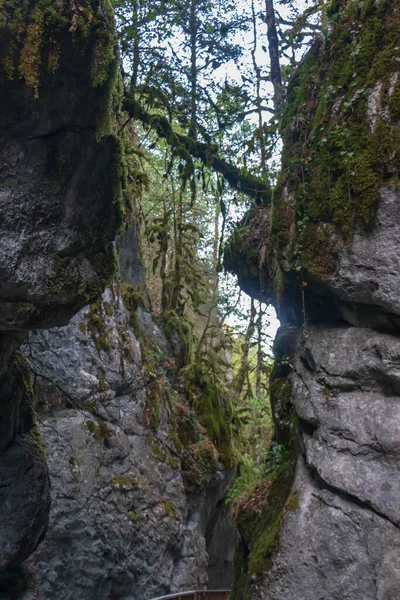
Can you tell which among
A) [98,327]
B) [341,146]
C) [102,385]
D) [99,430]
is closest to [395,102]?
[341,146]

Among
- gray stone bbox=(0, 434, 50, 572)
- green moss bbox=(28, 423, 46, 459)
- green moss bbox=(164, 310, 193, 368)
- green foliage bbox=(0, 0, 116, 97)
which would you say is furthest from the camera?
green moss bbox=(164, 310, 193, 368)

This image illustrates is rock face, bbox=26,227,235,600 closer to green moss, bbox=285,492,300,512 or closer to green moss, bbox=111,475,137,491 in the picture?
green moss, bbox=111,475,137,491

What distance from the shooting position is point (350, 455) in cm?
494

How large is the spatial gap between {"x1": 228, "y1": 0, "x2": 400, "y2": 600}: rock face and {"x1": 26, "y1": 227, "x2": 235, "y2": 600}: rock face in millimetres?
2573

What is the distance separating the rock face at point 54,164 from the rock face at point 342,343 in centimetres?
242

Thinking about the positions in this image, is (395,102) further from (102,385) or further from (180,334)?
(180,334)

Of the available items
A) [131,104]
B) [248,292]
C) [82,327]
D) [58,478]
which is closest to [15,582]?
[58,478]

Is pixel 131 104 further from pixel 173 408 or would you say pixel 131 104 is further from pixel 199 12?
pixel 173 408

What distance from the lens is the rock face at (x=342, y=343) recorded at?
467 cm

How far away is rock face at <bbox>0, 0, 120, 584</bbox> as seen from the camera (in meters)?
3.65

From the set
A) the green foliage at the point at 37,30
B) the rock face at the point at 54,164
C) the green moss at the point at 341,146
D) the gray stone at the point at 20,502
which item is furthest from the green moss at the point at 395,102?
the gray stone at the point at 20,502

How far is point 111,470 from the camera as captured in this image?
8500 millimetres

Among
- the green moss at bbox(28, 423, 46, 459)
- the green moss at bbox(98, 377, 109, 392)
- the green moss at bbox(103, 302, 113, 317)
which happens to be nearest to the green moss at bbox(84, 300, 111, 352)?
the green moss at bbox(103, 302, 113, 317)

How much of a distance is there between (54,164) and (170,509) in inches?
283
